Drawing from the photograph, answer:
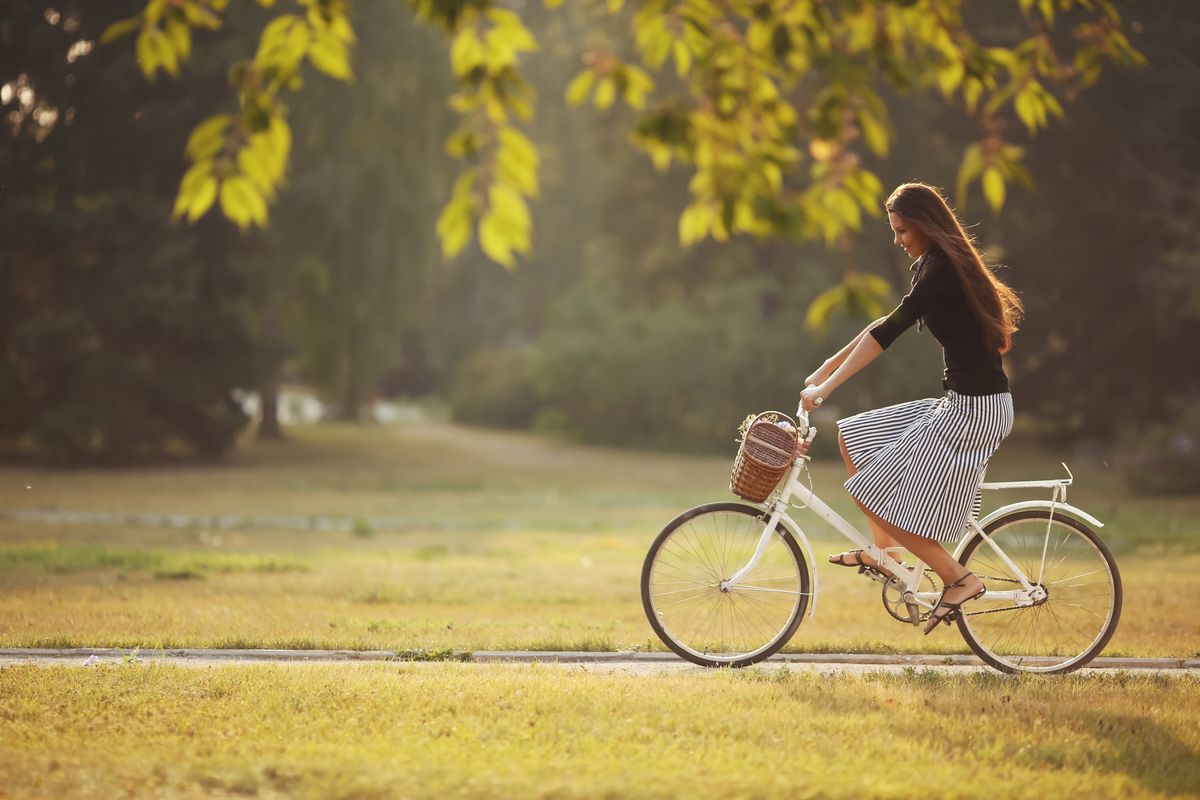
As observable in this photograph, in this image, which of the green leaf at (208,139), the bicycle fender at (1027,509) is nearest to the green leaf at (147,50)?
the green leaf at (208,139)

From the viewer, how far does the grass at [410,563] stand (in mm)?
7770

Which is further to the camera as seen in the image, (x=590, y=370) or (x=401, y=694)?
(x=590, y=370)

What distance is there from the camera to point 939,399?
20.2 ft

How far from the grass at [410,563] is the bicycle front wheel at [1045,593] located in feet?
2.72

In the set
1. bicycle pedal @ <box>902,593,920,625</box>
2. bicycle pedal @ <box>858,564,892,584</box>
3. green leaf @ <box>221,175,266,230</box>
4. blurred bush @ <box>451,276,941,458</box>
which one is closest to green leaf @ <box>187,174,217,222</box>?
green leaf @ <box>221,175,266,230</box>

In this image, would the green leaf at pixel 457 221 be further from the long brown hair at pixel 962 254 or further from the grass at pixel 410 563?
the grass at pixel 410 563

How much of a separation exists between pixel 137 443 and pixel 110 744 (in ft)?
72.1

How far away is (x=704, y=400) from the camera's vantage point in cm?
3262

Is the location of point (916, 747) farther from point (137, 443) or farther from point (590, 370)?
point (590, 370)

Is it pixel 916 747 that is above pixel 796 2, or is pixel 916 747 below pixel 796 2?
below

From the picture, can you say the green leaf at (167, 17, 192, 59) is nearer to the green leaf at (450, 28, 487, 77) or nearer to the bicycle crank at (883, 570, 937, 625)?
the green leaf at (450, 28, 487, 77)

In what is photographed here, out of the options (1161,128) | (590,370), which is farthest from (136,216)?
(1161,128)

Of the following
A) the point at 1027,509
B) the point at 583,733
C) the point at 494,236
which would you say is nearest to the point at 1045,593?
the point at 1027,509

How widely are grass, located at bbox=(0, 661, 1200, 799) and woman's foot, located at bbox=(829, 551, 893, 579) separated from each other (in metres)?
0.52
